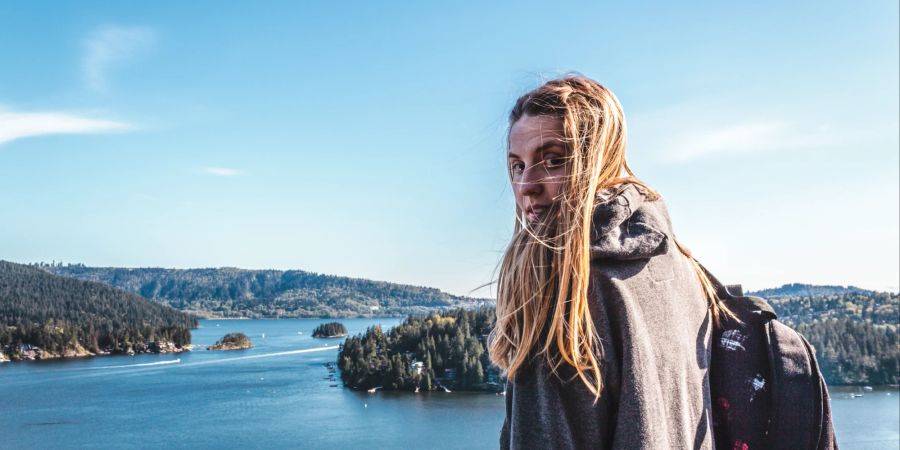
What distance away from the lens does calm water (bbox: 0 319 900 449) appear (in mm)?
34719

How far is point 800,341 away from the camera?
1.14m

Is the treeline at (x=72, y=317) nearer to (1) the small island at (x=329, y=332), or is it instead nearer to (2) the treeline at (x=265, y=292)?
(1) the small island at (x=329, y=332)

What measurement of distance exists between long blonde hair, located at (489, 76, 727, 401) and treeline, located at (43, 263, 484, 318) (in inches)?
6049

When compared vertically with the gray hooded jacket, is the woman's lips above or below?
above

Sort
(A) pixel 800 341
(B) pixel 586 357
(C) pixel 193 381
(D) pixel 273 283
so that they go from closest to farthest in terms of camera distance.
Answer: (B) pixel 586 357
(A) pixel 800 341
(C) pixel 193 381
(D) pixel 273 283

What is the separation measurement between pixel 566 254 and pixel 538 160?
0.23 metres

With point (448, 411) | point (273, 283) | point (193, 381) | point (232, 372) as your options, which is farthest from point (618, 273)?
point (273, 283)

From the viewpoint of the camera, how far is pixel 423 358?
184ft

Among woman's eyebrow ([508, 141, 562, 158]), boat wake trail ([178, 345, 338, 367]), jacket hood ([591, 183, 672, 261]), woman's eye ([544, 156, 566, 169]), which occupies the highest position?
woman's eyebrow ([508, 141, 562, 158])

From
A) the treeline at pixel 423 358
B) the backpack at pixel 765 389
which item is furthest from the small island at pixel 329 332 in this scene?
the backpack at pixel 765 389

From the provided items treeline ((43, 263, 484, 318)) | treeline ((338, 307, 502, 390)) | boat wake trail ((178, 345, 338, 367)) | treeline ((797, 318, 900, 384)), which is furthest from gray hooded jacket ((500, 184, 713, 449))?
treeline ((43, 263, 484, 318))

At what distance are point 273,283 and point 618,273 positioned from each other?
197611mm

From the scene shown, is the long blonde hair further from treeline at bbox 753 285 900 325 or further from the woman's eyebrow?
treeline at bbox 753 285 900 325

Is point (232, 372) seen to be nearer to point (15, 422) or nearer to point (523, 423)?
point (15, 422)
